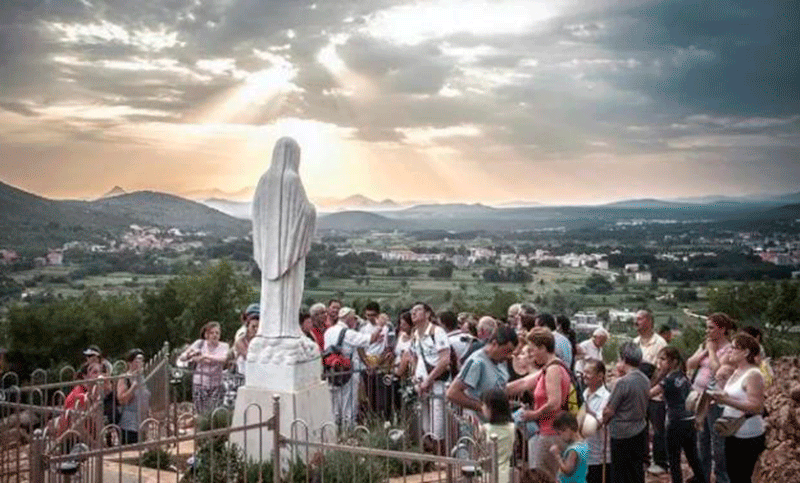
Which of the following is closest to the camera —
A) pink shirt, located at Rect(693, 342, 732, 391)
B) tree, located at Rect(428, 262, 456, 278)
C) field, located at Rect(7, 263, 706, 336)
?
pink shirt, located at Rect(693, 342, 732, 391)

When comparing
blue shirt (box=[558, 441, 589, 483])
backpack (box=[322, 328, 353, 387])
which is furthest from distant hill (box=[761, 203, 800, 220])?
blue shirt (box=[558, 441, 589, 483])

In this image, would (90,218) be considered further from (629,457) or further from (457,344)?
(629,457)

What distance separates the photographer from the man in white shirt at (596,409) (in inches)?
247

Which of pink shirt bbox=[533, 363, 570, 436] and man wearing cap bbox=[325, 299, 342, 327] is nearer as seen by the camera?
pink shirt bbox=[533, 363, 570, 436]

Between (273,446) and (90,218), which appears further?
(90,218)

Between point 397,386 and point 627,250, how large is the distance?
31.6 metres

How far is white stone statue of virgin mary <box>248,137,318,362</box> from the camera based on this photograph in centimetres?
697

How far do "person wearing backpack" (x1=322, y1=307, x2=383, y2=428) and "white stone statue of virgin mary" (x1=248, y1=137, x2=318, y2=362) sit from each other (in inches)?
55.7

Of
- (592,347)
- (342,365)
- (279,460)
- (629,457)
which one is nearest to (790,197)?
(592,347)

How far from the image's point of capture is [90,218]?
45.0m

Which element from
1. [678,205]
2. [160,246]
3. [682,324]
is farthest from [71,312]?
[678,205]

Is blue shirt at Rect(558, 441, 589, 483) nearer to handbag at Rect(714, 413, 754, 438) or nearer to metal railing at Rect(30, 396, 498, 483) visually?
metal railing at Rect(30, 396, 498, 483)

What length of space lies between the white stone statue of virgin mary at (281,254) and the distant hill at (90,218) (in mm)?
34480

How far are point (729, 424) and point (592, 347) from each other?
8.91 ft
